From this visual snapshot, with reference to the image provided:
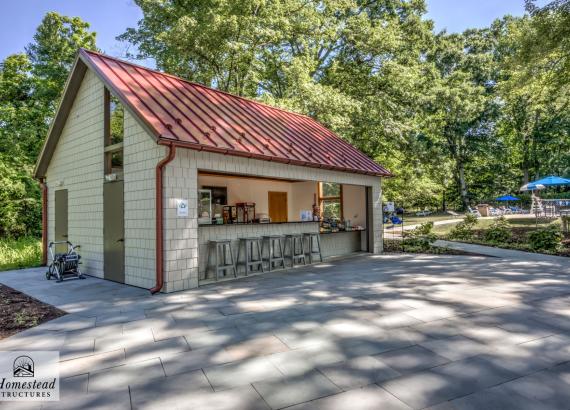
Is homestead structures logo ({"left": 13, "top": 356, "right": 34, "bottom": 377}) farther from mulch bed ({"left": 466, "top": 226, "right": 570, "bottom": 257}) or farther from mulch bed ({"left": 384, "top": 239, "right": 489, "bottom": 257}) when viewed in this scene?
mulch bed ({"left": 466, "top": 226, "right": 570, "bottom": 257})

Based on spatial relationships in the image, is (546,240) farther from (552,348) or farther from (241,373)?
(241,373)

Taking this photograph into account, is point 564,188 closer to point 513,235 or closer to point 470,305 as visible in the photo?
point 513,235

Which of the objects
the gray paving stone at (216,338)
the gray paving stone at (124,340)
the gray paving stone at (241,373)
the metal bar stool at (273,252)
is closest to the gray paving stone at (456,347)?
the gray paving stone at (241,373)

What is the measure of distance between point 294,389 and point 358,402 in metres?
0.49

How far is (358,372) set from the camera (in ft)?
9.55

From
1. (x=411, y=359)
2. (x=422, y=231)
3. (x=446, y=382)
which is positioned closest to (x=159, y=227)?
(x=411, y=359)

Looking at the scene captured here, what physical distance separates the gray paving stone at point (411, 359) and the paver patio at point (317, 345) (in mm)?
17

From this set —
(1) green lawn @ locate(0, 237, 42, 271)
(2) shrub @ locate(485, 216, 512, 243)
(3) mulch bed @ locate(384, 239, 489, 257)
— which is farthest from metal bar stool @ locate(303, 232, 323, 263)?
(1) green lawn @ locate(0, 237, 42, 271)

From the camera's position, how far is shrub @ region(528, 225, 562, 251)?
1000cm

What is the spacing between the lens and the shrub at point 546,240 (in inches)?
394

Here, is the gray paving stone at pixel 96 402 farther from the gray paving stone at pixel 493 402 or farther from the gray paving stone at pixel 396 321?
the gray paving stone at pixel 396 321

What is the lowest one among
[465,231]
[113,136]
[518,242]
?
[518,242]

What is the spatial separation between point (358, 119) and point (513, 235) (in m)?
7.95

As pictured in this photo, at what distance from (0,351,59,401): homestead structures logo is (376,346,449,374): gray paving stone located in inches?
107
